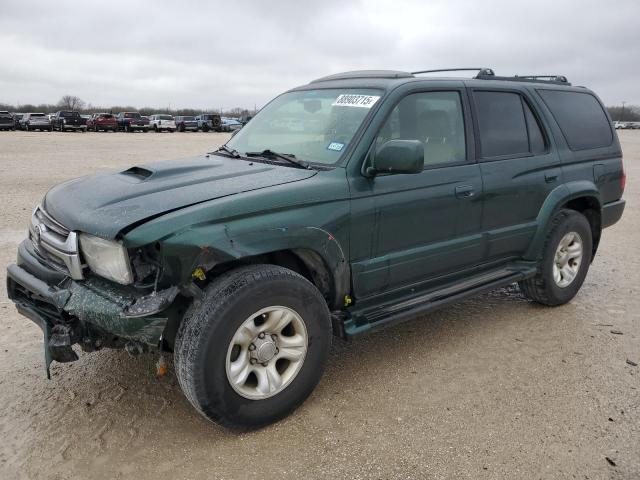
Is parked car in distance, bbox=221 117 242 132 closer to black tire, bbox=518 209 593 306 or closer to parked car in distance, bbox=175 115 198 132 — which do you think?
parked car in distance, bbox=175 115 198 132

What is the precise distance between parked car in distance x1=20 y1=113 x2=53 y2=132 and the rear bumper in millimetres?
40532

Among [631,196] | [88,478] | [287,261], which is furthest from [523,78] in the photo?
[631,196]

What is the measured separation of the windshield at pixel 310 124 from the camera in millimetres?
3498

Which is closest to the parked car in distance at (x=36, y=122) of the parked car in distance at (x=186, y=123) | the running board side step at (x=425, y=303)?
the parked car in distance at (x=186, y=123)

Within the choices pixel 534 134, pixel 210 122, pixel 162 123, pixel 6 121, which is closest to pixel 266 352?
pixel 534 134

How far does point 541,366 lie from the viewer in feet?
12.3

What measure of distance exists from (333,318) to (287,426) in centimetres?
69

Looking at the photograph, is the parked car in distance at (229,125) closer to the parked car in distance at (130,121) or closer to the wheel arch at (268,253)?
the parked car in distance at (130,121)

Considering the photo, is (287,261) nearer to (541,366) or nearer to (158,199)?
(158,199)

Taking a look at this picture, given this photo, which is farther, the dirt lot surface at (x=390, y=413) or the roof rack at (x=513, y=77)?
the roof rack at (x=513, y=77)

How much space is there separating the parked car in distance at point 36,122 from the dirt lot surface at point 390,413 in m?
38.5

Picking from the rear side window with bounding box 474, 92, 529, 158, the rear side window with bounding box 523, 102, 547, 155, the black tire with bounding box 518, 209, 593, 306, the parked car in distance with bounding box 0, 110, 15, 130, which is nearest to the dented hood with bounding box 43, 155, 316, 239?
the rear side window with bounding box 474, 92, 529, 158

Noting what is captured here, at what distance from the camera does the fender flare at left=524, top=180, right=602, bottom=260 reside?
14.6 feet

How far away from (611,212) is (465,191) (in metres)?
2.23
